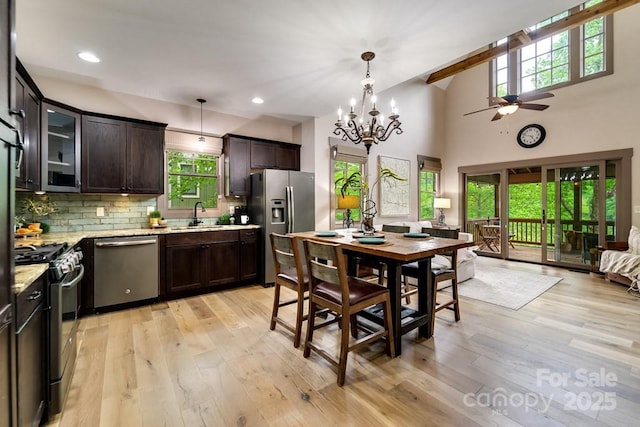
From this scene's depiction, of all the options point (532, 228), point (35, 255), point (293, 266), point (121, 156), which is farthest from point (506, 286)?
point (121, 156)

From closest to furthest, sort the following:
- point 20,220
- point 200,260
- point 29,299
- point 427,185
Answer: point 29,299 < point 20,220 < point 200,260 < point 427,185

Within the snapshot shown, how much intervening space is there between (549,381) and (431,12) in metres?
2.92

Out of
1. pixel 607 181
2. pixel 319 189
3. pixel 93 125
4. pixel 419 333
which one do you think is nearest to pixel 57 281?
pixel 93 125

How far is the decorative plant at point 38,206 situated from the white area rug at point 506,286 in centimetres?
523

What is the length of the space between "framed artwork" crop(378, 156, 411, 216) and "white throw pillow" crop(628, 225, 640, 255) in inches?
140

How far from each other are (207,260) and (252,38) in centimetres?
275

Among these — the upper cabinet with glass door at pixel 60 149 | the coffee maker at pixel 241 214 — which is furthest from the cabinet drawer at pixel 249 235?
the upper cabinet with glass door at pixel 60 149

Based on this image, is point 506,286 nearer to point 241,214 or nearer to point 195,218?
point 241,214

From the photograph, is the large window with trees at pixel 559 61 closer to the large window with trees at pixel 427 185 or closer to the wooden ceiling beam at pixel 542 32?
the wooden ceiling beam at pixel 542 32

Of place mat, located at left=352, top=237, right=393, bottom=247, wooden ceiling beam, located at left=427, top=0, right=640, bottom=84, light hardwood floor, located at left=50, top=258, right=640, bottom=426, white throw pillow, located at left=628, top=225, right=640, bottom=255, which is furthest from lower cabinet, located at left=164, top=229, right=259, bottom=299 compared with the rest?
white throw pillow, located at left=628, top=225, right=640, bottom=255

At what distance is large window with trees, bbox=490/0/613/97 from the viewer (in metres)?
5.09

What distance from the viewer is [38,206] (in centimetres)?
318

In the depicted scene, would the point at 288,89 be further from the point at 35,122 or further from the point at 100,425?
the point at 100,425

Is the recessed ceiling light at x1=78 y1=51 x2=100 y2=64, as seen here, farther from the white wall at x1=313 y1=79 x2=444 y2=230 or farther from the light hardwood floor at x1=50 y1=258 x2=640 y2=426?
the white wall at x1=313 y1=79 x2=444 y2=230
